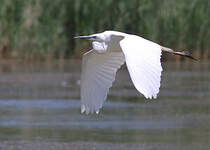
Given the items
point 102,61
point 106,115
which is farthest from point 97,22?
point 102,61

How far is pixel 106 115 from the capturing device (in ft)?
30.6

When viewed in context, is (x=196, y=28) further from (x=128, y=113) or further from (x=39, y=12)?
(x=128, y=113)

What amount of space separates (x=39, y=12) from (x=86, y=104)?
8757 millimetres

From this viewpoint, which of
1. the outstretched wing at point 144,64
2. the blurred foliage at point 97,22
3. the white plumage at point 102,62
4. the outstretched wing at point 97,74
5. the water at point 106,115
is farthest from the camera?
the blurred foliage at point 97,22

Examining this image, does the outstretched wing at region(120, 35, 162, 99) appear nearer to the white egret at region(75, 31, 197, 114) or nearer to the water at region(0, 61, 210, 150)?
the white egret at region(75, 31, 197, 114)

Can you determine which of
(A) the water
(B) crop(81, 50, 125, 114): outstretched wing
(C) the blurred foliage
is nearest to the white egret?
(B) crop(81, 50, 125, 114): outstretched wing

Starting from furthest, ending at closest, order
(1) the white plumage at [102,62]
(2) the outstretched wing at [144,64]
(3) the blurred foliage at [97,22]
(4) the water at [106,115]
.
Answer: (3) the blurred foliage at [97,22], (4) the water at [106,115], (1) the white plumage at [102,62], (2) the outstretched wing at [144,64]

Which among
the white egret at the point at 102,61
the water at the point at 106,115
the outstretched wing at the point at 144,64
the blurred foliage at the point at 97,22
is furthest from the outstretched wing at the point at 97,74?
the blurred foliage at the point at 97,22

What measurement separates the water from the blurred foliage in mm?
1395

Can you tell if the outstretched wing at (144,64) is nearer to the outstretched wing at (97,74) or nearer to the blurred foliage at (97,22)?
the outstretched wing at (97,74)

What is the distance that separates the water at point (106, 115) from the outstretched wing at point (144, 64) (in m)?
1.34

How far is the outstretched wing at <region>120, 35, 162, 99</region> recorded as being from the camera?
5.27 m

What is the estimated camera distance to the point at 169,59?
16.0 m

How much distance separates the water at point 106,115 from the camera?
7398mm
